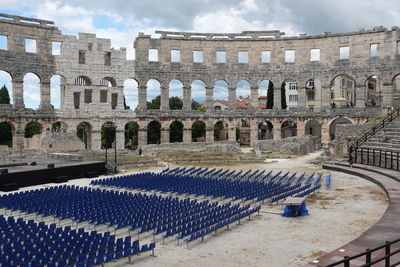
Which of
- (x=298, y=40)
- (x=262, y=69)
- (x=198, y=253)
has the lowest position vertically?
(x=198, y=253)

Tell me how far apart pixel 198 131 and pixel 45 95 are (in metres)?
32.1

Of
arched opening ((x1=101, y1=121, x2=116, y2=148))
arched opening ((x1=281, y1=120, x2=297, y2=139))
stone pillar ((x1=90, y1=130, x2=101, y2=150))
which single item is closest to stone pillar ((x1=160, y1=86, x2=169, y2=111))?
arched opening ((x1=101, y1=121, x2=116, y2=148))

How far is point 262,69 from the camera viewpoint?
174 feet

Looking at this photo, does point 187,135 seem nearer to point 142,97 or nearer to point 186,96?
point 186,96

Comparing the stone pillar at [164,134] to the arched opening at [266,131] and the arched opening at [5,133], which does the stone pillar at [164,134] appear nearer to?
the arched opening at [266,131]

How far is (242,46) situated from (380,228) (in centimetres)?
4245

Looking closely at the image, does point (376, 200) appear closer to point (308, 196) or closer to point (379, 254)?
point (308, 196)

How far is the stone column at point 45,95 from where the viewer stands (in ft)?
147

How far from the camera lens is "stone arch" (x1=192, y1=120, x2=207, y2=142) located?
7069 cm

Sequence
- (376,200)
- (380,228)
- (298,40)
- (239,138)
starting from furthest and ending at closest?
(239,138) → (298,40) → (376,200) → (380,228)

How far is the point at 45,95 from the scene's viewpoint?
148 feet

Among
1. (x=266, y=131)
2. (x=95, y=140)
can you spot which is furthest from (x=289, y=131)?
(x=95, y=140)

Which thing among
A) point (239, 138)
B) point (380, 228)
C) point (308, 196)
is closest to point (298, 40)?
point (239, 138)

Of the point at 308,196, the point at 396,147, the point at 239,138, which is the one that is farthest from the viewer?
the point at 239,138
